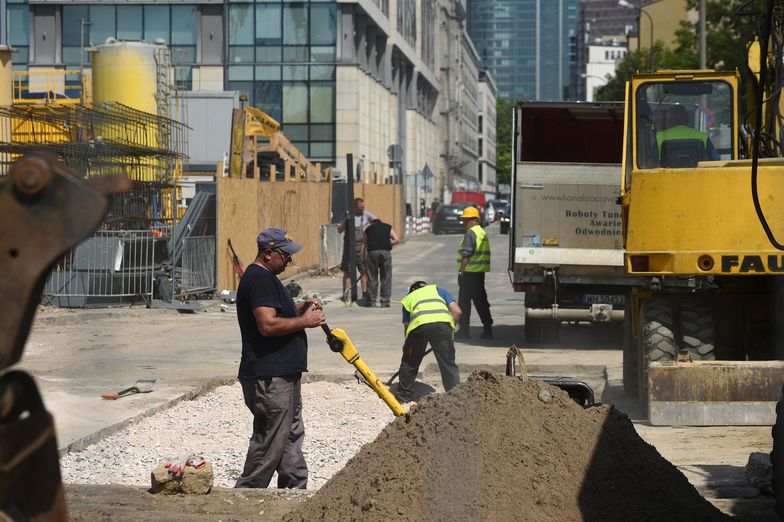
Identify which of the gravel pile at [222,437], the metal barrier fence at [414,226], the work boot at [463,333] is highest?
the metal barrier fence at [414,226]

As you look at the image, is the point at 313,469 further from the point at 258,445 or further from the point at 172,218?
the point at 172,218

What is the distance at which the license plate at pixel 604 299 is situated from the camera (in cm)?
1623

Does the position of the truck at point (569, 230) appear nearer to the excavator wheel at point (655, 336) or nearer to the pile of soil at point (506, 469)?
the excavator wheel at point (655, 336)

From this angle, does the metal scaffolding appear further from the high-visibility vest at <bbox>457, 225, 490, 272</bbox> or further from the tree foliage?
the tree foliage

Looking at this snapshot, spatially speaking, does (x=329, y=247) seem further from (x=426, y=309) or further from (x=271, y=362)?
(x=271, y=362)

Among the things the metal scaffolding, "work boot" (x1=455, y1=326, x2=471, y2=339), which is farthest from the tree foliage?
"work boot" (x1=455, y1=326, x2=471, y2=339)

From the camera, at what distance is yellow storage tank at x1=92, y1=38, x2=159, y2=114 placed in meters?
29.2

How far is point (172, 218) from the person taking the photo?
21.4 metres

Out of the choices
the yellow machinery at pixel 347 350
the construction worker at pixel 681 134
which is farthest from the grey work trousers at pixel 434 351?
the yellow machinery at pixel 347 350

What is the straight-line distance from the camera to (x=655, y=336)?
11.0 metres

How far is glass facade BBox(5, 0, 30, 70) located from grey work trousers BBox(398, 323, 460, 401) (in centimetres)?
4454

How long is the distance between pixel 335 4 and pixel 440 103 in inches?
1966

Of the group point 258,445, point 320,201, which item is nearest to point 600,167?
point 258,445

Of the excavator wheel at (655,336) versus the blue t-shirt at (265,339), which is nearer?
the blue t-shirt at (265,339)
